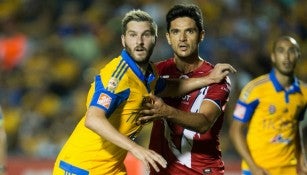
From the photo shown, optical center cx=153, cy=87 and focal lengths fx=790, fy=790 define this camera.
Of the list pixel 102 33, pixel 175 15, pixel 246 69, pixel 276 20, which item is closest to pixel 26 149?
pixel 102 33

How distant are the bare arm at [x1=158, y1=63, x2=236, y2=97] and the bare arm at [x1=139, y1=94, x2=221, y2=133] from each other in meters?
0.18

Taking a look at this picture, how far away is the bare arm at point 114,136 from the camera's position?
5.18 meters

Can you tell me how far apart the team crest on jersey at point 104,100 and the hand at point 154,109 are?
1.10ft

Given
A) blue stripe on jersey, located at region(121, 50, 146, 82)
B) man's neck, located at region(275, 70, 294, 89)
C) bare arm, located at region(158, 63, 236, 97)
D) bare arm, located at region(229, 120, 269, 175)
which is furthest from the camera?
man's neck, located at region(275, 70, 294, 89)

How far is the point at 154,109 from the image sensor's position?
18.7 ft

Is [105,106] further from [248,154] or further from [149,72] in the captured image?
[248,154]

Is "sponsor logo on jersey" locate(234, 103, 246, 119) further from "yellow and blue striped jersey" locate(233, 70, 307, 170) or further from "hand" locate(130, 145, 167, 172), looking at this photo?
"hand" locate(130, 145, 167, 172)

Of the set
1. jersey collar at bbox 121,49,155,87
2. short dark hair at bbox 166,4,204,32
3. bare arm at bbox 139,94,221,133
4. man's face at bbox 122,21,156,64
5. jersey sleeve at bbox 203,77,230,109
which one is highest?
short dark hair at bbox 166,4,204,32

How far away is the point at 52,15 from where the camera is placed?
13.2 metres

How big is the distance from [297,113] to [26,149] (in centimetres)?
486

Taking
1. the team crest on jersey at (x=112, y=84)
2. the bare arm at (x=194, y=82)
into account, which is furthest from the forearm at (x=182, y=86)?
the team crest on jersey at (x=112, y=84)

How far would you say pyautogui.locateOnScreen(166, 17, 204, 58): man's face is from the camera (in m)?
6.44

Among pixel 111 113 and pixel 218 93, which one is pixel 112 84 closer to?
pixel 111 113

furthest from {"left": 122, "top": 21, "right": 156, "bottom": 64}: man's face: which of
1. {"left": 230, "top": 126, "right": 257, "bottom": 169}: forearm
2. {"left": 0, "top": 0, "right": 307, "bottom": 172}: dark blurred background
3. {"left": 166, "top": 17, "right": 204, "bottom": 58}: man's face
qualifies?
{"left": 0, "top": 0, "right": 307, "bottom": 172}: dark blurred background
